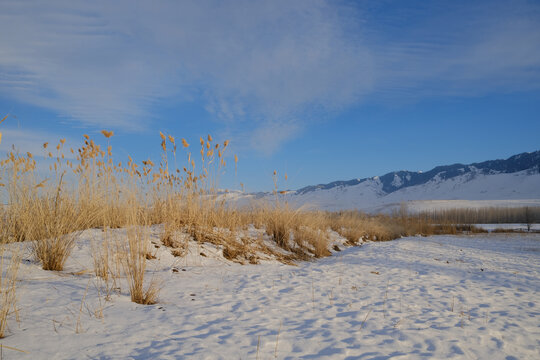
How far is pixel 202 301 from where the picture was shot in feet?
9.63

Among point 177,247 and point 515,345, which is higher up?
point 177,247

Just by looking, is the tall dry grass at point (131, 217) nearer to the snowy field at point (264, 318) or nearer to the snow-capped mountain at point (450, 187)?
the snowy field at point (264, 318)

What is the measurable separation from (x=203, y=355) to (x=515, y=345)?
2425 mm

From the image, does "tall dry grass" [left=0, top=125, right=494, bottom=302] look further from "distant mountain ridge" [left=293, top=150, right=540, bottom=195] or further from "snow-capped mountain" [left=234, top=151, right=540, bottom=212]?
"distant mountain ridge" [left=293, top=150, right=540, bottom=195]

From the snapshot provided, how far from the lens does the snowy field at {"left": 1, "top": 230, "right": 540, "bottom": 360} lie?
195 cm

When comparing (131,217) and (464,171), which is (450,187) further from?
(131,217)

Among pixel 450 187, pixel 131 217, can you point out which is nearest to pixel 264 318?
pixel 131 217

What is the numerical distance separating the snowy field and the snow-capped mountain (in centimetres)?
5300

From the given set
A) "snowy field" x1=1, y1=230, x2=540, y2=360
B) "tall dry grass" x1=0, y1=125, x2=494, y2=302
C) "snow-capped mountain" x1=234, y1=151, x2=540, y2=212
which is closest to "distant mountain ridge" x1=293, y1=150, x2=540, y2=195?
"snow-capped mountain" x1=234, y1=151, x2=540, y2=212

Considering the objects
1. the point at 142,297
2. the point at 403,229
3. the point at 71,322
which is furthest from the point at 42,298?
the point at 403,229

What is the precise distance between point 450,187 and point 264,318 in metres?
137

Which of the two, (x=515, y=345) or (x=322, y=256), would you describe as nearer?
(x=515, y=345)

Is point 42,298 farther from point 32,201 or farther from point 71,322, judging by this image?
point 32,201

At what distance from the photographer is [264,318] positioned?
8.48 ft
